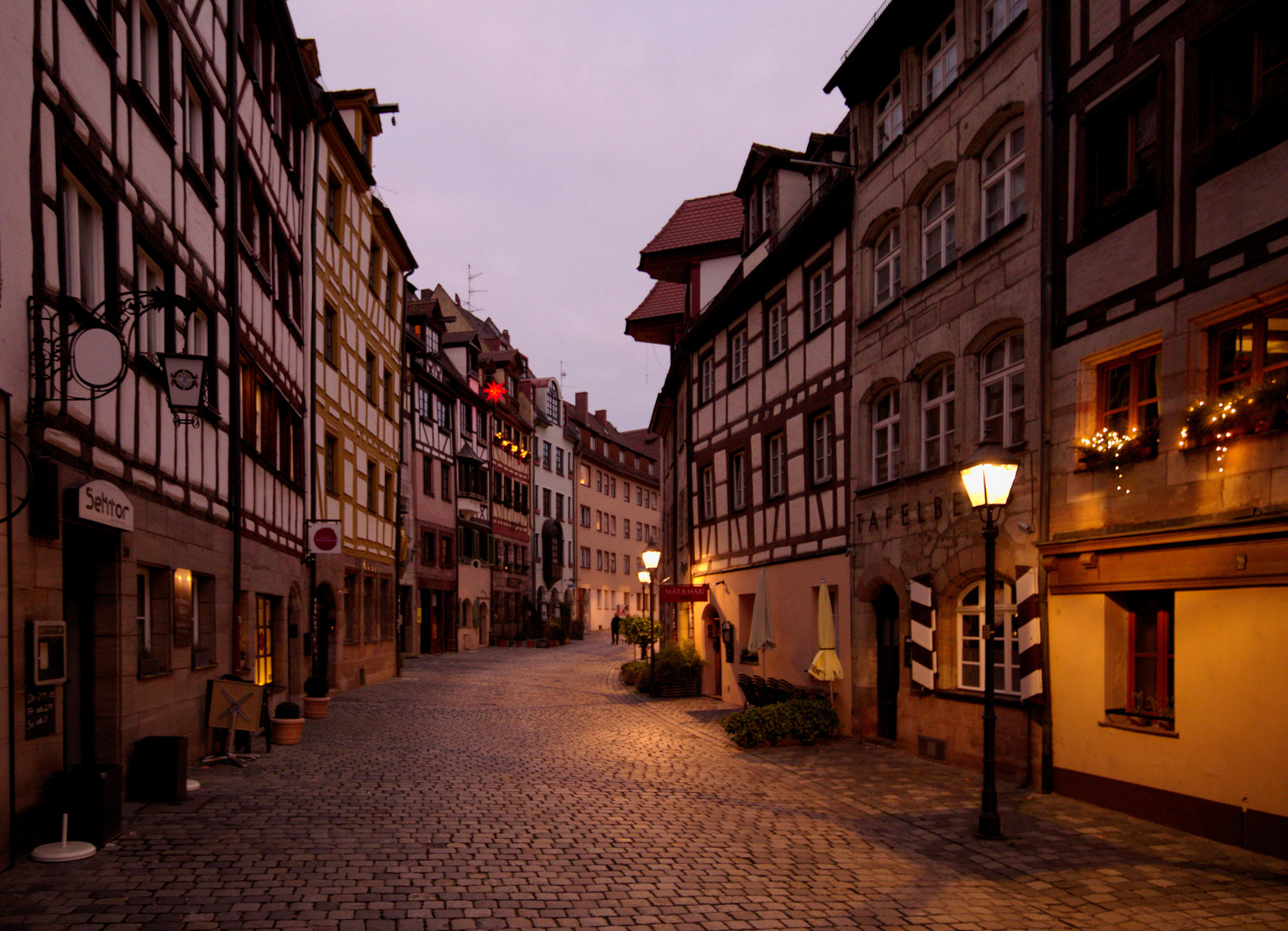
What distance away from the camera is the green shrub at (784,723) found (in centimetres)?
1606

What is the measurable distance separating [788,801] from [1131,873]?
12.9 feet

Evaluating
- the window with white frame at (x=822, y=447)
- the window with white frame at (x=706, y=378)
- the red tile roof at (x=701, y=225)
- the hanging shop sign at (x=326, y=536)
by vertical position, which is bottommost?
the hanging shop sign at (x=326, y=536)

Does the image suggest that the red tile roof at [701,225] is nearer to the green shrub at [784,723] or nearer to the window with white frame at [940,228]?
the window with white frame at [940,228]

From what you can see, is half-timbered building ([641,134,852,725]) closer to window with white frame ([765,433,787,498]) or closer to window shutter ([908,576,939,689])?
window with white frame ([765,433,787,498])

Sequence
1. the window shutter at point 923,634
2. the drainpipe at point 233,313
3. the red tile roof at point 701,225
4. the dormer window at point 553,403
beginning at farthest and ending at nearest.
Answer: the dormer window at point 553,403
the red tile roof at point 701,225
the window shutter at point 923,634
the drainpipe at point 233,313

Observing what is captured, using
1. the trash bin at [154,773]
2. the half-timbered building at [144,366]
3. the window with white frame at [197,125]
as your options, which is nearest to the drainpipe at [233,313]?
the half-timbered building at [144,366]

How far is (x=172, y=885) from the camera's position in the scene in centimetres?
751

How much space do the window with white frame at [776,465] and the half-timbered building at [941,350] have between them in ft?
10.8

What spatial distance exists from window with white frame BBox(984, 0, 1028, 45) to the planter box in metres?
15.3

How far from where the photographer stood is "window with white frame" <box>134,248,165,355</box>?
36.1 ft

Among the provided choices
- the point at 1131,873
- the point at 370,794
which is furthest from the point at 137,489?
the point at 1131,873

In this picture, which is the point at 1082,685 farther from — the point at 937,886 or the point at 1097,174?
the point at 1097,174

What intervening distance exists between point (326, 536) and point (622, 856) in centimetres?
1225

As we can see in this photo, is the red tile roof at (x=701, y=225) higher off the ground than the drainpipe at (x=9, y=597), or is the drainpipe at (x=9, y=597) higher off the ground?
the red tile roof at (x=701, y=225)
